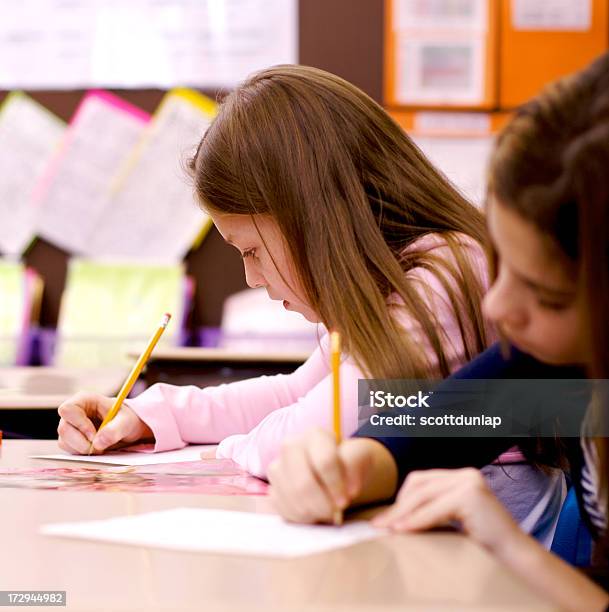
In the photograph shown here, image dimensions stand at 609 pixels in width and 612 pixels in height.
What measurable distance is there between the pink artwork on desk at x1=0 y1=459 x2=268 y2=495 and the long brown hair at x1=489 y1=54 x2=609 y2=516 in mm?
358

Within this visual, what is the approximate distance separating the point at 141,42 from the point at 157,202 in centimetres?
53

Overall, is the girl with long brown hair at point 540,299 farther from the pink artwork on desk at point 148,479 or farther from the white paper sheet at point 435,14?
the white paper sheet at point 435,14

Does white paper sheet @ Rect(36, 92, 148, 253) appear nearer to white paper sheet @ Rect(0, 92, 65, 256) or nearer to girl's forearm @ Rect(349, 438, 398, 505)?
white paper sheet @ Rect(0, 92, 65, 256)

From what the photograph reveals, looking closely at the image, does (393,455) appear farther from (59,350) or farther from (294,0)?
(294,0)

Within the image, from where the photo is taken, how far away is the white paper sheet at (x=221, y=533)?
60 centimetres

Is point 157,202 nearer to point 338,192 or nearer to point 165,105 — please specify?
point 165,105

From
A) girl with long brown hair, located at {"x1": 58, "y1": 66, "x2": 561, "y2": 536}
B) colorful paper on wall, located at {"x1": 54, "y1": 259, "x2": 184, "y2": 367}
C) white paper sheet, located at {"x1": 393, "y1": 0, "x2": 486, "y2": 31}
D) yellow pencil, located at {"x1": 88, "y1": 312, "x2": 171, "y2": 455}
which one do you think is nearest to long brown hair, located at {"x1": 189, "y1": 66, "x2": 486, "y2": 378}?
girl with long brown hair, located at {"x1": 58, "y1": 66, "x2": 561, "y2": 536}

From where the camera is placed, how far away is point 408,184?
1087mm

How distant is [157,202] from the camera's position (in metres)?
3.09

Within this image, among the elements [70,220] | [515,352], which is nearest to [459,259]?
[515,352]

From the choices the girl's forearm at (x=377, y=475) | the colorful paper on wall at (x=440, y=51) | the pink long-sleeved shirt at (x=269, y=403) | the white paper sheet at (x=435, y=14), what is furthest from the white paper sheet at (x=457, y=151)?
the girl's forearm at (x=377, y=475)

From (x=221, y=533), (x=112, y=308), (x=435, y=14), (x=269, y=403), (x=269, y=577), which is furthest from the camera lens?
(x=435, y=14)

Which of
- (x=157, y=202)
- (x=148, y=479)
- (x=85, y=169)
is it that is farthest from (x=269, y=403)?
(x=85, y=169)

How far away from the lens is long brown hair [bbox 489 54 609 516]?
0.55 meters
